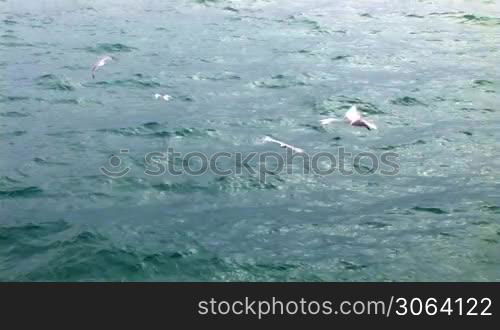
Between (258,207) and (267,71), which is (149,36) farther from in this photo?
(258,207)

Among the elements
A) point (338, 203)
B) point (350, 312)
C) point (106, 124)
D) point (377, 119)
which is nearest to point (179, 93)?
point (106, 124)

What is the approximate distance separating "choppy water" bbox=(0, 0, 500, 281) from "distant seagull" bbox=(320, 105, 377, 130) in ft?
0.57

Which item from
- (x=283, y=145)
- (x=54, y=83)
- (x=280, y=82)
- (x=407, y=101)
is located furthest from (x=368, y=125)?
(x=54, y=83)

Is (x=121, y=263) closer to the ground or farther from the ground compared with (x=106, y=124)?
closer to the ground

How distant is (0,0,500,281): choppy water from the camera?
21.9 ft

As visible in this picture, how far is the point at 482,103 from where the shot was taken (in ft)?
33.1

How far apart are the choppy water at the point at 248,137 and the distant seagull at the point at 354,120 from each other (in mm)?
174

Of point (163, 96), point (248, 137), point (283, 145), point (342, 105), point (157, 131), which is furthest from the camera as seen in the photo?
point (163, 96)

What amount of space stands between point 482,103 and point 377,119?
178cm

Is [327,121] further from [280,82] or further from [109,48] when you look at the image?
[109,48]

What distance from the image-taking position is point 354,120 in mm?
9305

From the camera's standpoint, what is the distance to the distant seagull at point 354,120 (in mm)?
9277

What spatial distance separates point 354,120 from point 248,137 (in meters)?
1.51

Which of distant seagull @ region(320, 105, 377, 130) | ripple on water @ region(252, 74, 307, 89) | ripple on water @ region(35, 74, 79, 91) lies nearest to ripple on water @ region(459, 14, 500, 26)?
ripple on water @ region(252, 74, 307, 89)
